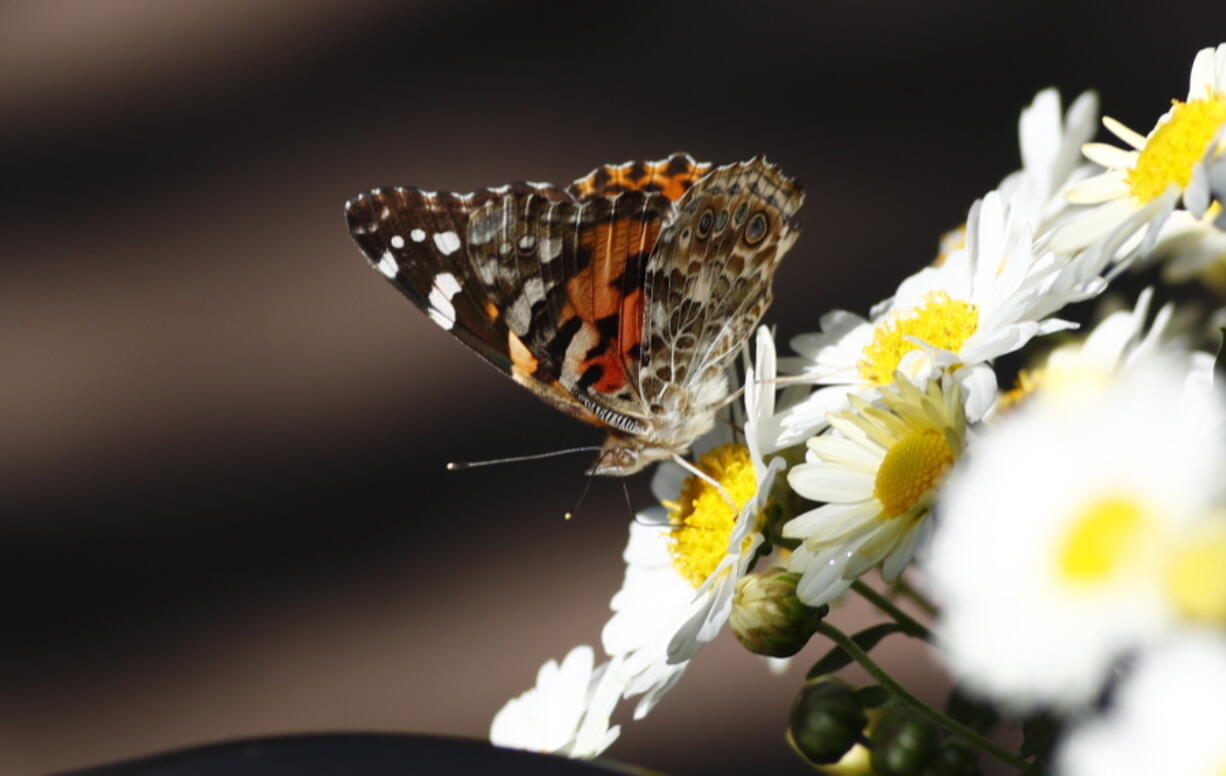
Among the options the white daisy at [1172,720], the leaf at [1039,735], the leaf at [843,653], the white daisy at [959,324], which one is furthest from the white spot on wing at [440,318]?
A: the white daisy at [1172,720]

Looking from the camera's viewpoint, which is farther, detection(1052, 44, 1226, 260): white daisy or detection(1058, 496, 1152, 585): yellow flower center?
detection(1052, 44, 1226, 260): white daisy

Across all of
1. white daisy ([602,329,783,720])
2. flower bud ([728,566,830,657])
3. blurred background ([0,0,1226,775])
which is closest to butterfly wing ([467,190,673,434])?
white daisy ([602,329,783,720])

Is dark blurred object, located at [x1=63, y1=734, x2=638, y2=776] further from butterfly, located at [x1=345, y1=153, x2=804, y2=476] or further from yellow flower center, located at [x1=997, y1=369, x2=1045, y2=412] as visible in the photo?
butterfly, located at [x1=345, y1=153, x2=804, y2=476]

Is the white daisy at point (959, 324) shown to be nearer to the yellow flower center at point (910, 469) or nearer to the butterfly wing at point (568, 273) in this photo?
the yellow flower center at point (910, 469)

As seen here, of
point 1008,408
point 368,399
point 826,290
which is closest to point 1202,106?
point 1008,408

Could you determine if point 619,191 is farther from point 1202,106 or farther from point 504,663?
point 504,663

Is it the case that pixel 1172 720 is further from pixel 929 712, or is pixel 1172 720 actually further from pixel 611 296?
pixel 611 296
